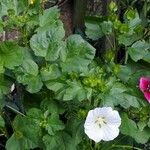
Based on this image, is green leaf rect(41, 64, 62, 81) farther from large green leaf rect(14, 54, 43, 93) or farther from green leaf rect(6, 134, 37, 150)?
green leaf rect(6, 134, 37, 150)

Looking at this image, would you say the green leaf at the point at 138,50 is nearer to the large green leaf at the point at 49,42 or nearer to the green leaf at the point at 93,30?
the green leaf at the point at 93,30

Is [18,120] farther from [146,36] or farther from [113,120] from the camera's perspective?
[146,36]

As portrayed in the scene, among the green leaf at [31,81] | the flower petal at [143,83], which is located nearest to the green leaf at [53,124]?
the green leaf at [31,81]

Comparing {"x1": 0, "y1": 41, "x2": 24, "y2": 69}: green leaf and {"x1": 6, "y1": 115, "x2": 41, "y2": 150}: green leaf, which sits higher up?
{"x1": 0, "y1": 41, "x2": 24, "y2": 69}: green leaf

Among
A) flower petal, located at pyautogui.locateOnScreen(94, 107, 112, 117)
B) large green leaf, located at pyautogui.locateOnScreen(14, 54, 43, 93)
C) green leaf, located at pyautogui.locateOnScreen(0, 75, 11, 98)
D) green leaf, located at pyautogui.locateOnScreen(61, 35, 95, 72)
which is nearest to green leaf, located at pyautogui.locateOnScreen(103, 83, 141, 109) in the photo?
flower petal, located at pyautogui.locateOnScreen(94, 107, 112, 117)

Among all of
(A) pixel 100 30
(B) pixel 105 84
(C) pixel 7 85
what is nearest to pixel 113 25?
(A) pixel 100 30

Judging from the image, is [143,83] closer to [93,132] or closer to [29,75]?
[93,132]

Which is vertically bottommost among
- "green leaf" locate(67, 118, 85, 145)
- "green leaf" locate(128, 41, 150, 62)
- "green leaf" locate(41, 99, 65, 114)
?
"green leaf" locate(67, 118, 85, 145)
